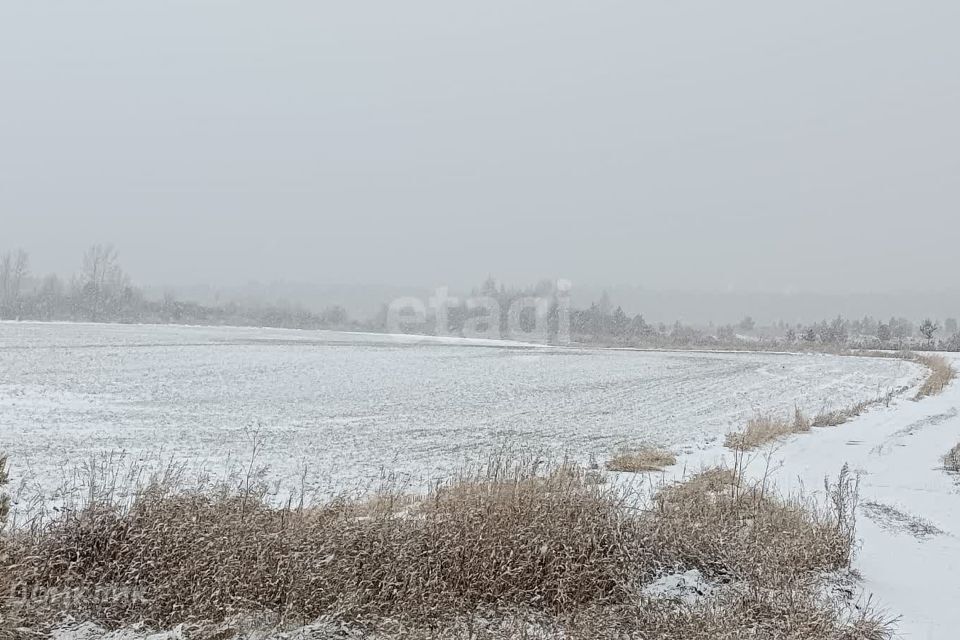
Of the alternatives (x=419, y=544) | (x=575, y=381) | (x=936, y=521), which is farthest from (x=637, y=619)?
(x=575, y=381)

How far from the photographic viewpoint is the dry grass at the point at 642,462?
39.7ft

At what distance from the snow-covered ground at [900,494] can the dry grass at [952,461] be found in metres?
0.20

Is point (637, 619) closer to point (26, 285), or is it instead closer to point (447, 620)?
point (447, 620)

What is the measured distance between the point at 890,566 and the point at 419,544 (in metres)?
5.46

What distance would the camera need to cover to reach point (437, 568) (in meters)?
5.44

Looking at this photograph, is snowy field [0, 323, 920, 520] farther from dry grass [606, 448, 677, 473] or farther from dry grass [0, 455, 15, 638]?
dry grass [0, 455, 15, 638]

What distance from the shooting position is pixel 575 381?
119 feet

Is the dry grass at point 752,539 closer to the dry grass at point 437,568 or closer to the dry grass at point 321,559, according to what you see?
the dry grass at point 437,568

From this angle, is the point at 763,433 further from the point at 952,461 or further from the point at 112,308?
the point at 112,308

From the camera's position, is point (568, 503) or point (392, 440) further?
point (392, 440)

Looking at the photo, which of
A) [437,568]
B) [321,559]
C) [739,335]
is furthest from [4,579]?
[739,335]

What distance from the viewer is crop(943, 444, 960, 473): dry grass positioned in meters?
12.3

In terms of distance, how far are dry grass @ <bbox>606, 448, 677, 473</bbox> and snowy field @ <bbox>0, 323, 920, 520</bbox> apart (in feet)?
7.34

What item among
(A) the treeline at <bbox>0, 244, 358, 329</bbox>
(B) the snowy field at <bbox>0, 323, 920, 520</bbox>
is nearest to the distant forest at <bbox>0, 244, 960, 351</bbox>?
(A) the treeline at <bbox>0, 244, 358, 329</bbox>
